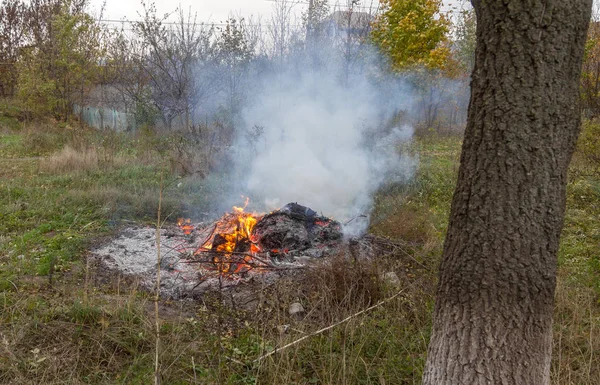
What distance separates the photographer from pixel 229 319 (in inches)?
165

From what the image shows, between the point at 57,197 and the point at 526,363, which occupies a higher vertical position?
the point at 526,363

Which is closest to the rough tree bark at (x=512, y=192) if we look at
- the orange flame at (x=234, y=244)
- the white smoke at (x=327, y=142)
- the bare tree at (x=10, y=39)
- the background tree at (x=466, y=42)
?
the orange flame at (x=234, y=244)

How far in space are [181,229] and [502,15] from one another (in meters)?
6.05

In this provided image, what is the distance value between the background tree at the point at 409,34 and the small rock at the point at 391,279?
1030 centimetres

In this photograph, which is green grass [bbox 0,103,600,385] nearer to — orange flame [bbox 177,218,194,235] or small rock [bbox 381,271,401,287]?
small rock [bbox 381,271,401,287]

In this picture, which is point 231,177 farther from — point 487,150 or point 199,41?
point 487,150

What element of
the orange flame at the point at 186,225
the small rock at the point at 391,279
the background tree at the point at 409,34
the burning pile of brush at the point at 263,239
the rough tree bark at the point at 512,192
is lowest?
the orange flame at the point at 186,225

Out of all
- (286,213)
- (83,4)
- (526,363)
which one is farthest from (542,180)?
(83,4)

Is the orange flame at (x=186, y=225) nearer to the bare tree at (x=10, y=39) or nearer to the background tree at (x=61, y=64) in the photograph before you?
the background tree at (x=61, y=64)

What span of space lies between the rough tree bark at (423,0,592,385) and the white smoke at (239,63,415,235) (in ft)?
14.8

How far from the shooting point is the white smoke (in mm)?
8750

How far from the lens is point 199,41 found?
1374 centimetres

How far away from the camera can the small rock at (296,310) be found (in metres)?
4.24

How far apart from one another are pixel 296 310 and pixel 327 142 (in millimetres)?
6301
